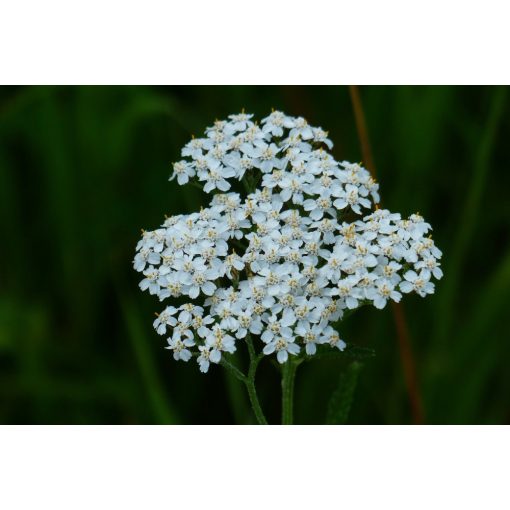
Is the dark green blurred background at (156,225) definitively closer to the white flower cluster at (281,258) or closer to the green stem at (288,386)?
the green stem at (288,386)

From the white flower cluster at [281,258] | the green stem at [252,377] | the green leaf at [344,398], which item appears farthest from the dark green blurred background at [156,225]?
the white flower cluster at [281,258]

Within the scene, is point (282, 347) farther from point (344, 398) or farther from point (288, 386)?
point (344, 398)

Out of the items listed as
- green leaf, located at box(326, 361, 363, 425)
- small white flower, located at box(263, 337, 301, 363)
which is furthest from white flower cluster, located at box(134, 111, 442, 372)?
green leaf, located at box(326, 361, 363, 425)

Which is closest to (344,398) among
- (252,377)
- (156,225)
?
(252,377)

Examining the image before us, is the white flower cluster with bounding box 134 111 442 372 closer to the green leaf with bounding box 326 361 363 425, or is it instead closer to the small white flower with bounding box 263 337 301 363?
the small white flower with bounding box 263 337 301 363

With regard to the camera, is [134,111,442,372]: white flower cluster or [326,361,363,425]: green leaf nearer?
[134,111,442,372]: white flower cluster

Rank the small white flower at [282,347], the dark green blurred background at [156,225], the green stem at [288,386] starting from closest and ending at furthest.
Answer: the small white flower at [282,347] < the green stem at [288,386] < the dark green blurred background at [156,225]
